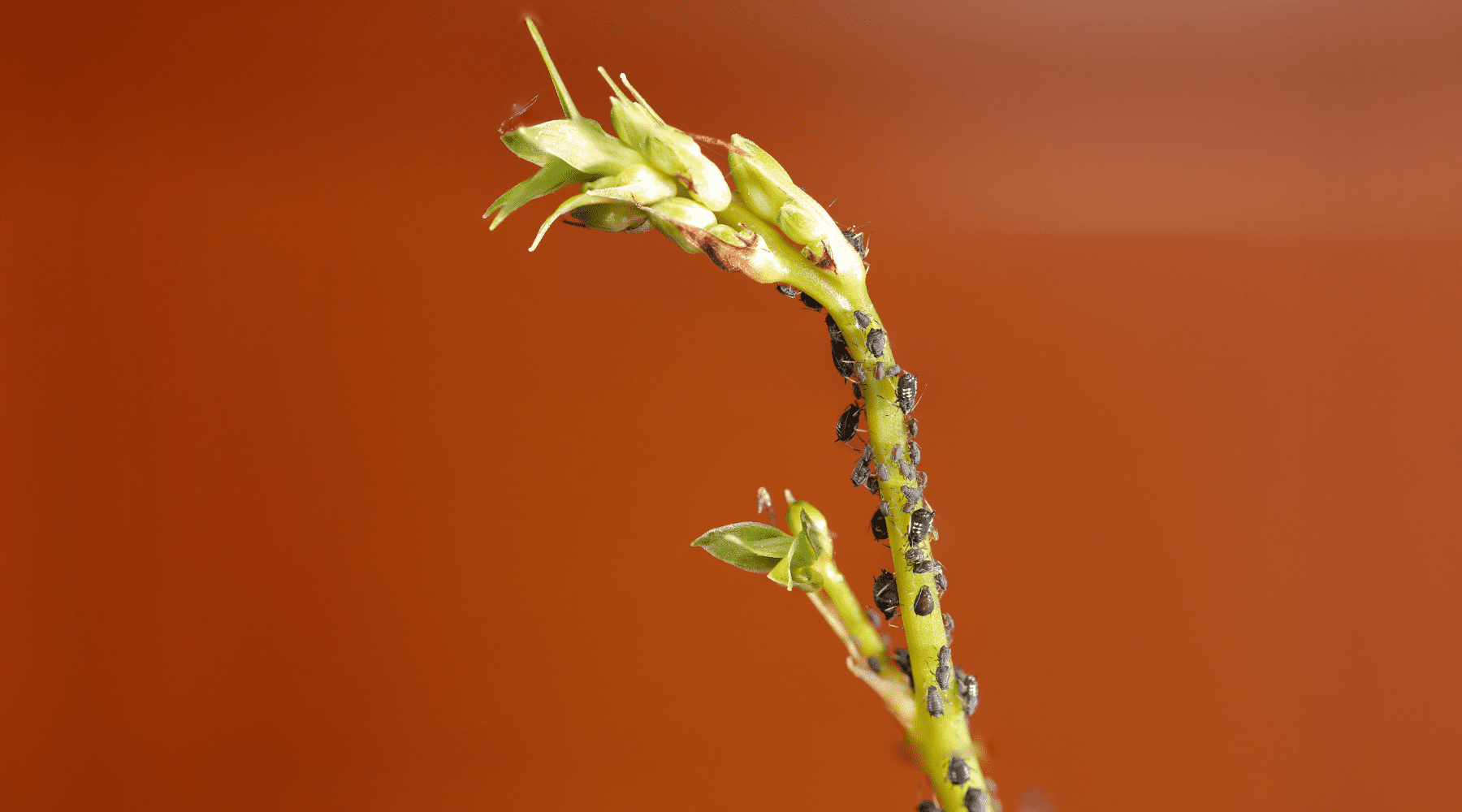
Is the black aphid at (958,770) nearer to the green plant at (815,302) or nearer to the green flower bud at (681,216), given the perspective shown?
the green plant at (815,302)

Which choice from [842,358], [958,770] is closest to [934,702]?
[958,770]

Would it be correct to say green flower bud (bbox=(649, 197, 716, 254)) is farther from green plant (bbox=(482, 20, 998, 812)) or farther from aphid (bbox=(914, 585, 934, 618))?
aphid (bbox=(914, 585, 934, 618))

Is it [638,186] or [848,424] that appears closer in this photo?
[638,186]

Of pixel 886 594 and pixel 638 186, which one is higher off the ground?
pixel 638 186

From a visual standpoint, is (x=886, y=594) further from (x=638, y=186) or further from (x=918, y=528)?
(x=638, y=186)

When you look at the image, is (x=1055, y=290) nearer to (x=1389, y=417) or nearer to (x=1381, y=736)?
(x=1389, y=417)

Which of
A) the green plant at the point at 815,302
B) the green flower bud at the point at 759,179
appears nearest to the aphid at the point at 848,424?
the green plant at the point at 815,302

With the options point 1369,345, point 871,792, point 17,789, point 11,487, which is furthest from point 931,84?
point 17,789
